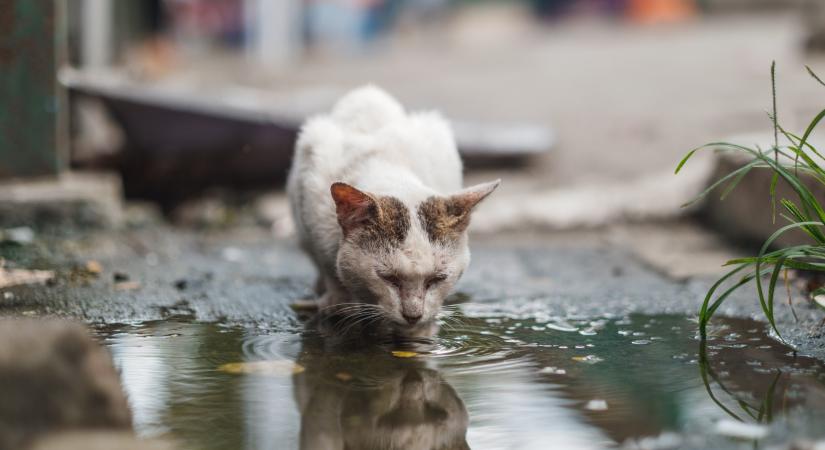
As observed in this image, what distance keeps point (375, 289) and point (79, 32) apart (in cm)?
752

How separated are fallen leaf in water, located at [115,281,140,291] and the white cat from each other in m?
0.81

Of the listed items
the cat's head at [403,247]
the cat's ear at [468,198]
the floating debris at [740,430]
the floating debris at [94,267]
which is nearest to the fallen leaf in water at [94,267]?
the floating debris at [94,267]

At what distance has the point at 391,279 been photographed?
3348mm

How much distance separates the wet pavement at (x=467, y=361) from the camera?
2.53 meters

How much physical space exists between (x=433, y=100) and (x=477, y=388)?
25.6 feet

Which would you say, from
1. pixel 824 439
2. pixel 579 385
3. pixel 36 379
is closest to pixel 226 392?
pixel 36 379

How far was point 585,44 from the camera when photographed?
51.6 ft

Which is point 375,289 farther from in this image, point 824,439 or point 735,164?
point 735,164

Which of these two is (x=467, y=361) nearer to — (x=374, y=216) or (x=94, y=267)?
(x=374, y=216)

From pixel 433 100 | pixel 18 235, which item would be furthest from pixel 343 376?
pixel 433 100

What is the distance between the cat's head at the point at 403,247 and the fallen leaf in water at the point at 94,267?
1.67 metres

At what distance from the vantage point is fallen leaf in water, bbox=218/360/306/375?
119 inches

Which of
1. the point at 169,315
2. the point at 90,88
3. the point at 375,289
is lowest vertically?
the point at 169,315

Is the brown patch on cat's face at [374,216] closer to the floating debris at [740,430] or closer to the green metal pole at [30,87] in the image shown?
the floating debris at [740,430]
